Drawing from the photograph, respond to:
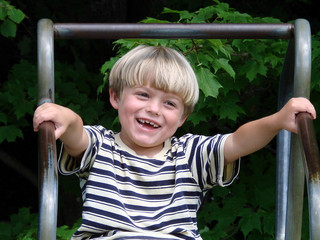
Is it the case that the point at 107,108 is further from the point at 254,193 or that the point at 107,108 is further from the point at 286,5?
the point at 286,5

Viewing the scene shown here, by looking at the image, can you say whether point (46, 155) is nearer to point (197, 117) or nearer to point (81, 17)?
point (197, 117)

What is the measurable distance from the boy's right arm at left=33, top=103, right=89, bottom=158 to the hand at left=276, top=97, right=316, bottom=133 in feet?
1.85

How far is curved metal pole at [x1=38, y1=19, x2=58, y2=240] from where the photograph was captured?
5.08 feet

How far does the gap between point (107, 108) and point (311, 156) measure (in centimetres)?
213

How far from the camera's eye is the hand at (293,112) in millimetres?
1794

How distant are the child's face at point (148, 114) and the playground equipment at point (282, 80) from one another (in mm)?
188

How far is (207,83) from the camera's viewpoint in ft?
9.12

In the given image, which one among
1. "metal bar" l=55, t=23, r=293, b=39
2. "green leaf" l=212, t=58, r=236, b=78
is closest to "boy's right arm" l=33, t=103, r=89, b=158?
"metal bar" l=55, t=23, r=293, b=39

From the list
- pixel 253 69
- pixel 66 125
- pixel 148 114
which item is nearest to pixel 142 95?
pixel 148 114

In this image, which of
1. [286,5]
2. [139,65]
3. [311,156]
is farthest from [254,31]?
[286,5]

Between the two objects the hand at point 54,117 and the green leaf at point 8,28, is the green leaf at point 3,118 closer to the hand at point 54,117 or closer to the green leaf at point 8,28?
the green leaf at point 8,28

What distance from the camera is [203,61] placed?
287 centimetres

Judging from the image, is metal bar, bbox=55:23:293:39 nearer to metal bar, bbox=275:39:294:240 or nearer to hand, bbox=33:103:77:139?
metal bar, bbox=275:39:294:240

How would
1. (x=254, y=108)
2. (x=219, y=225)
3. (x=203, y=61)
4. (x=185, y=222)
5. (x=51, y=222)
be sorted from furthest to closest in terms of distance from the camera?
(x=254, y=108), (x=219, y=225), (x=203, y=61), (x=185, y=222), (x=51, y=222)
